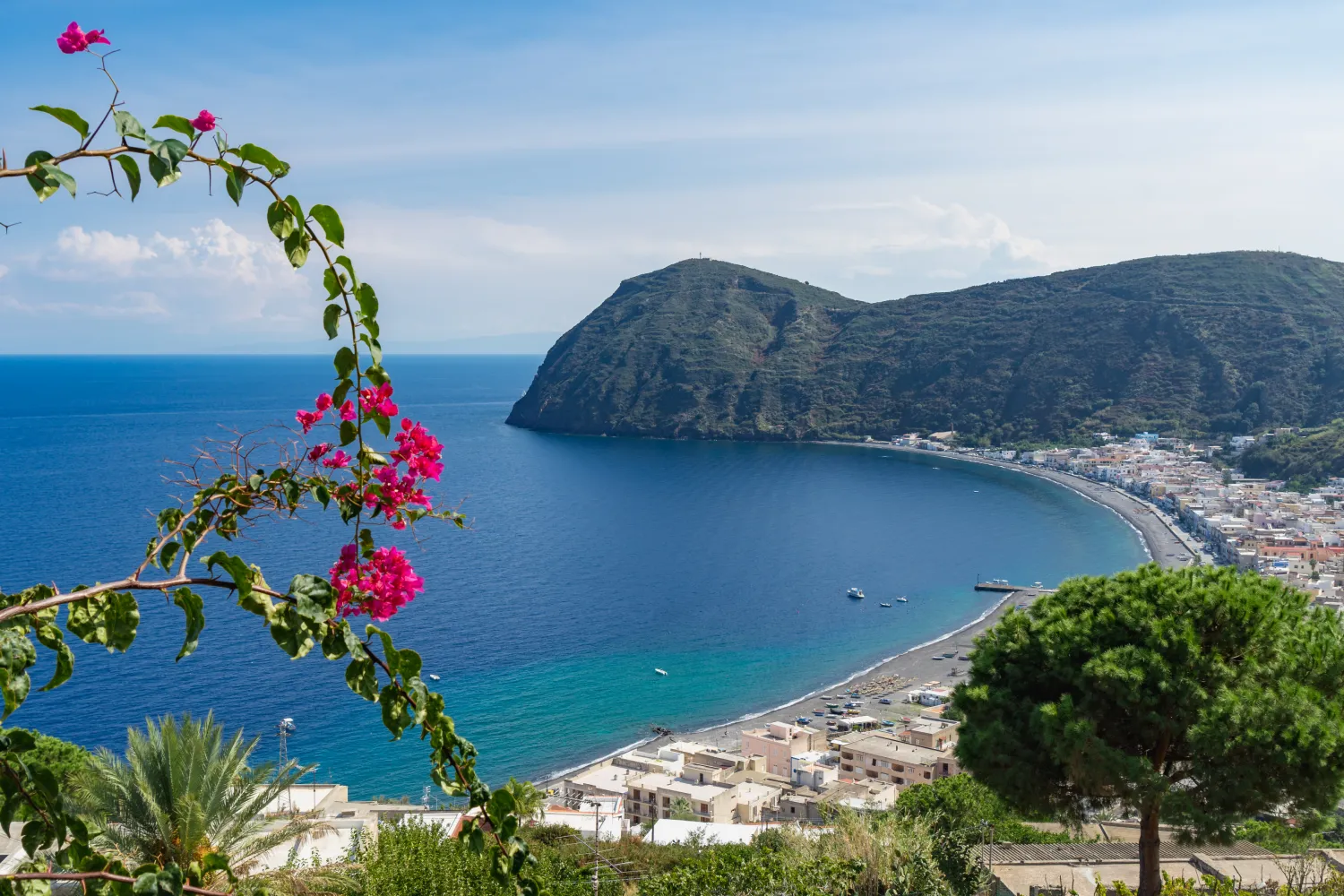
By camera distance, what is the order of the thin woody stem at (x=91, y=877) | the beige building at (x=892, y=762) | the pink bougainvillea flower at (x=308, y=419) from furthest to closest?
the beige building at (x=892, y=762), the pink bougainvillea flower at (x=308, y=419), the thin woody stem at (x=91, y=877)

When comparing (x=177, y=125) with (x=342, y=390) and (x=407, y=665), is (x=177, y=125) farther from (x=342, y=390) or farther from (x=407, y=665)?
(x=407, y=665)

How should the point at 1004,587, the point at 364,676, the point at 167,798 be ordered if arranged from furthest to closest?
the point at 1004,587 < the point at 167,798 < the point at 364,676

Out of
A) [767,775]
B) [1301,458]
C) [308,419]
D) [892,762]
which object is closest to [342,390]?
[308,419]

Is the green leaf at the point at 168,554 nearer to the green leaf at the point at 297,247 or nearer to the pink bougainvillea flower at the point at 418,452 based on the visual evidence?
the pink bougainvillea flower at the point at 418,452

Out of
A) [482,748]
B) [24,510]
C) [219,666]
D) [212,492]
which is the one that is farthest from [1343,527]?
[24,510]

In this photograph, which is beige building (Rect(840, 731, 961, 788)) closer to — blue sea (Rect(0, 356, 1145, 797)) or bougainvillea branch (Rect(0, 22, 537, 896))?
blue sea (Rect(0, 356, 1145, 797))

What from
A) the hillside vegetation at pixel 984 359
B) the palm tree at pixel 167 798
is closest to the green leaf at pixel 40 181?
the palm tree at pixel 167 798

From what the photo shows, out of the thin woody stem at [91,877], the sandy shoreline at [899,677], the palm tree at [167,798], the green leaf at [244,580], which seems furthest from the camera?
the sandy shoreline at [899,677]
